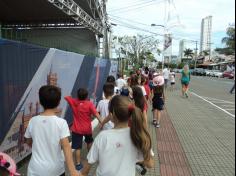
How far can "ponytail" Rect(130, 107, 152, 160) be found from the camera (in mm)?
2742

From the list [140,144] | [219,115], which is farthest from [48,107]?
[219,115]

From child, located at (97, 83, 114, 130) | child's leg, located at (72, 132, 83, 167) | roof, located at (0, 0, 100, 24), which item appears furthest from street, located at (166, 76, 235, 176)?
roof, located at (0, 0, 100, 24)

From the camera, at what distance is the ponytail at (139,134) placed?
2.74 m

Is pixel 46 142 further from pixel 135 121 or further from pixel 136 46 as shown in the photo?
pixel 136 46

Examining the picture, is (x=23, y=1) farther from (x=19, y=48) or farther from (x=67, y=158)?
(x=67, y=158)

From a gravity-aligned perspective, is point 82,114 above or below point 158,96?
above

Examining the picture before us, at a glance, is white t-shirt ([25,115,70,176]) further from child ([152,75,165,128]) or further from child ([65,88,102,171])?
child ([152,75,165,128])

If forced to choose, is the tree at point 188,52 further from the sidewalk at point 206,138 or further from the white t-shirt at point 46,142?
the white t-shirt at point 46,142

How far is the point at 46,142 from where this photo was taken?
9.87 ft

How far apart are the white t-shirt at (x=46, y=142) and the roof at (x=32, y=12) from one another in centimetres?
2211

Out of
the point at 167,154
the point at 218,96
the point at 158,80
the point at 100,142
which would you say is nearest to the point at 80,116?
the point at 167,154

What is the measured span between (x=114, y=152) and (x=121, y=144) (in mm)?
85

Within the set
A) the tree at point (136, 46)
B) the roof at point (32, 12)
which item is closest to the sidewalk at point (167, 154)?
the roof at point (32, 12)

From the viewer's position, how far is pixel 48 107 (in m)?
3.04
